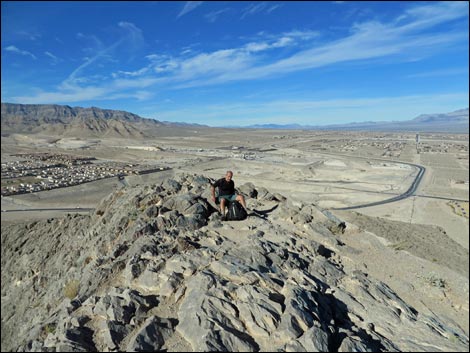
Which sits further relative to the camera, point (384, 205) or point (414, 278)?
point (384, 205)

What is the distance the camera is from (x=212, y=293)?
6652 mm

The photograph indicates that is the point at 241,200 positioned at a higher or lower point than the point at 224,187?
lower

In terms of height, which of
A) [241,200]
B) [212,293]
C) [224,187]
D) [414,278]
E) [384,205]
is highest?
[224,187]

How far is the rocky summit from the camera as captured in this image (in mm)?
5836

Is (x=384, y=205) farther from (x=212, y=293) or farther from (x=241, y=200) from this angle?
(x=212, y=293)

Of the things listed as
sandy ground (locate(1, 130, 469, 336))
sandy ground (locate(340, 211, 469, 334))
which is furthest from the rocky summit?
sandy ground (locate(1, 130, 469, 336))

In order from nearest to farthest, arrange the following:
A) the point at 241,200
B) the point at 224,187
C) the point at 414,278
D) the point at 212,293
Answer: the point at 212,293 → the point at 414,278 → the point at 241,200 → the point at 224,187

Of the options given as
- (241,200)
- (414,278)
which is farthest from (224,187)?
(414,278)

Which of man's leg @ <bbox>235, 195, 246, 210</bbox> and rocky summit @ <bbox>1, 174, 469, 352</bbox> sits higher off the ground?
man's leg @ <bbox>235, 195, 246, 210</bbox>

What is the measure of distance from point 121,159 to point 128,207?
82961mm

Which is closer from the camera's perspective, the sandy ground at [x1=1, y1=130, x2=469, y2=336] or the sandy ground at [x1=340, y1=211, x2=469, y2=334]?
the sandy ground at [x1=340, y1=211, x2=469, y2=334]

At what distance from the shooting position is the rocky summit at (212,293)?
584 centimetres

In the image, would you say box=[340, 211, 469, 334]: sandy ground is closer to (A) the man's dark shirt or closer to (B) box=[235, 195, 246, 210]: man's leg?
(B) box=[235, 195, 246, 210]: man's leg

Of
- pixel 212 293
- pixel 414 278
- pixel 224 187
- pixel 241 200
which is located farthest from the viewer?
pixel 224 187
